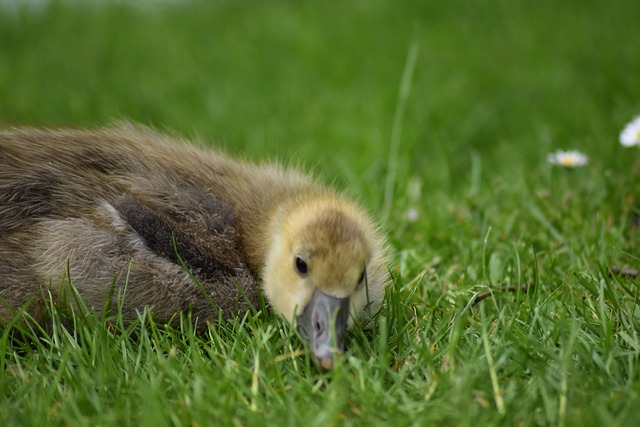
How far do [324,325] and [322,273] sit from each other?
0.17m

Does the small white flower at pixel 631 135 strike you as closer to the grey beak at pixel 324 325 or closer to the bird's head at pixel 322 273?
the bird's head at pixel 322 273

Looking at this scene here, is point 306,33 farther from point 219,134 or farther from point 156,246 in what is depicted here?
point 156,246

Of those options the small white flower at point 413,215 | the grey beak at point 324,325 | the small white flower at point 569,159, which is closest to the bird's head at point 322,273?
the grey beak at point 324,325

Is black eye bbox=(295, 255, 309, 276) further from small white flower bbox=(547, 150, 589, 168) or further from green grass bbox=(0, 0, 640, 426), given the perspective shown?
small white flower bbox=(547, 150, 589, 168)

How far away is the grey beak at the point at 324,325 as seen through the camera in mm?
2475

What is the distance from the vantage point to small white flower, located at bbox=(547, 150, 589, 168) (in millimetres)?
4180

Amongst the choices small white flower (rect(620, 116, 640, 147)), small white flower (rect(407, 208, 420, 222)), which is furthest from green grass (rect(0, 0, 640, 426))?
small white flower (rect(620, 116, 640, 147))

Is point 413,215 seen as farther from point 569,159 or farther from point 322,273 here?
point 322,273

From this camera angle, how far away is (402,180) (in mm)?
4340

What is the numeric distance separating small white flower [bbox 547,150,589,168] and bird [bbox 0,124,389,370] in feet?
5.17

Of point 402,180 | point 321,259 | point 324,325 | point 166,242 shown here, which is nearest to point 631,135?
point 402,180

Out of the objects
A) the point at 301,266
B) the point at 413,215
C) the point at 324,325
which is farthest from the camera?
the point at 413,215

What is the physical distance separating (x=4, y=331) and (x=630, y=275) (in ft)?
7.46

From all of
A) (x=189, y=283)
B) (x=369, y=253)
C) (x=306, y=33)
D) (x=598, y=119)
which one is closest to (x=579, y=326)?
(x=369, y=253)
